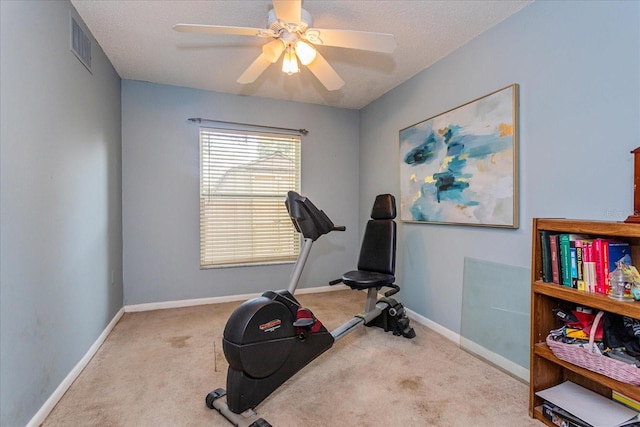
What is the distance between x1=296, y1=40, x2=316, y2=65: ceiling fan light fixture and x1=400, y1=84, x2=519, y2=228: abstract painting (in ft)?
4.35

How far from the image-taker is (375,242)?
3.03 meters

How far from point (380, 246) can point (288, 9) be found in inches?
80.7

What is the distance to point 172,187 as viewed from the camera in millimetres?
3543

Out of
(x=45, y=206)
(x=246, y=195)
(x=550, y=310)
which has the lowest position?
(x=550, y=310)

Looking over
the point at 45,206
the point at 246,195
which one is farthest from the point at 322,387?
the point at 246,195

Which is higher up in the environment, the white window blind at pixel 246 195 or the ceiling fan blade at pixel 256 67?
the ceiling fan blade at pixel 256 67

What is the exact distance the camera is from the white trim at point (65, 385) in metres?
1.62

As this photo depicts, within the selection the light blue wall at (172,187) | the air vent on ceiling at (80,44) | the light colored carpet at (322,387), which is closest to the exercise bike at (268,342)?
the light colored carpet at (322,387)

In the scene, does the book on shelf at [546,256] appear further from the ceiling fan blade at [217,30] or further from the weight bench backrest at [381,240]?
the ceiling fan blade at [217,30]

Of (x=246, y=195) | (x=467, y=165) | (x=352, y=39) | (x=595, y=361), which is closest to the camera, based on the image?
(x=595, y=361)

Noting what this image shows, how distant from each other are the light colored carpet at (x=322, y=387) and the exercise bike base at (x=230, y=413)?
0.04 m

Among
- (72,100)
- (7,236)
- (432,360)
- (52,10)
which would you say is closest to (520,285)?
(432,360)

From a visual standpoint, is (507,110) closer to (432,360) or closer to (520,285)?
(520,285)

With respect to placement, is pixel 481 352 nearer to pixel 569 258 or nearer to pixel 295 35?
pixel 569 258
